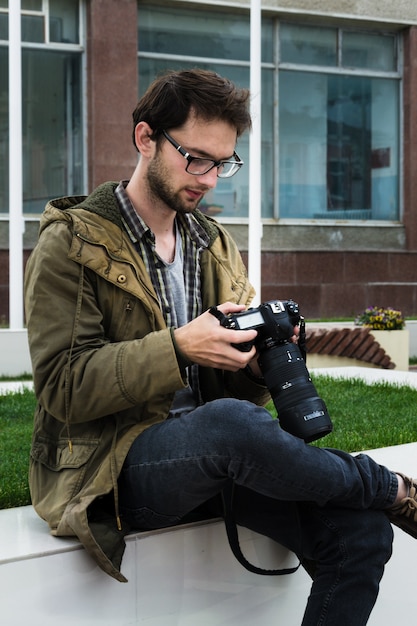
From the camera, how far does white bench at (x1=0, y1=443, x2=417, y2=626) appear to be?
2.50 meters

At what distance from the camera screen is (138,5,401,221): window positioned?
40.3 feet

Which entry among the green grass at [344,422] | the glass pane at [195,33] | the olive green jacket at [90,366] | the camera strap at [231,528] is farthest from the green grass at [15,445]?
the glass pane at [195,33]

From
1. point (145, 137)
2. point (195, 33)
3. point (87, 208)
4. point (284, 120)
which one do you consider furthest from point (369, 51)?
point (87, 208)

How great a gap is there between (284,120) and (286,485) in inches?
538

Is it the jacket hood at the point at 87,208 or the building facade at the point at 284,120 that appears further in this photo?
the building facade at the point at 284,120

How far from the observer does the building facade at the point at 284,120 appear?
46.1ft

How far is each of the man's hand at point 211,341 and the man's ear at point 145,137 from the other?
2.05 feet

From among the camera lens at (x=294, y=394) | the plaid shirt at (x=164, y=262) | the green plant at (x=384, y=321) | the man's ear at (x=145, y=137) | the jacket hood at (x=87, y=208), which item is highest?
the man's ear at (x=145, y=137)

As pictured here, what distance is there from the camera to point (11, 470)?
145 inches

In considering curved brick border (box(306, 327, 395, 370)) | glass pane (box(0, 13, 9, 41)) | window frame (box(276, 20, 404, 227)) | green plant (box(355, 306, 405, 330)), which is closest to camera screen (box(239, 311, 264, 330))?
curved brick border (box(306, 327, 395, 370))

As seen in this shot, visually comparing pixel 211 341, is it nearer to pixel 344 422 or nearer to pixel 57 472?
pixel 57 472

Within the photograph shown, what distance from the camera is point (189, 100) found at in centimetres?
285

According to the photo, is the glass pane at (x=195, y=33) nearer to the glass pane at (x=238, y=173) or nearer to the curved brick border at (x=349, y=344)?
the glass pane at (x=238, y=173)

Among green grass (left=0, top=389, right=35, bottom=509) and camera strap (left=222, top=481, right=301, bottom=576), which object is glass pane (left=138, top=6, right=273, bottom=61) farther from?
camera strap (left=222, top=481, right=301, bottom=576)
